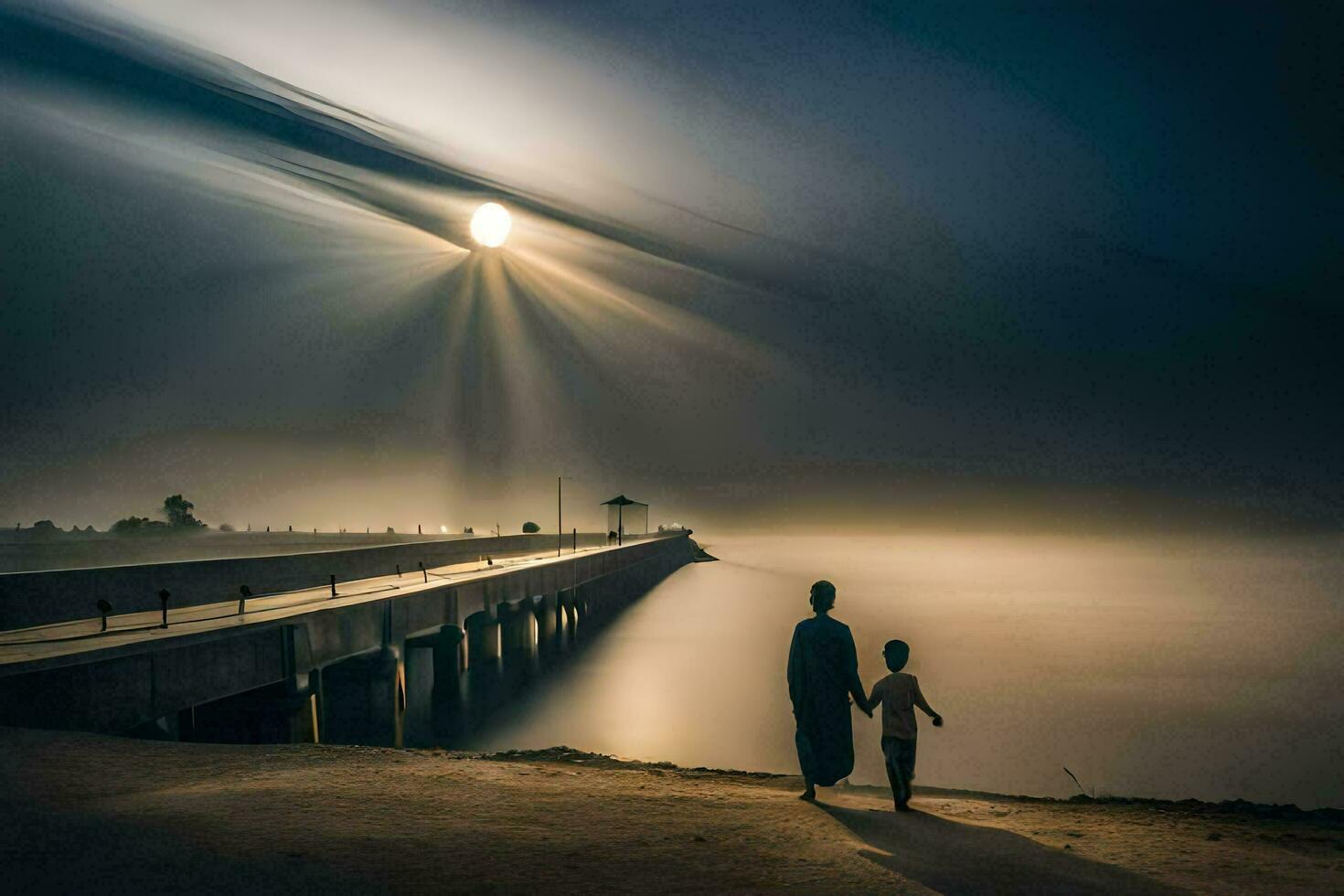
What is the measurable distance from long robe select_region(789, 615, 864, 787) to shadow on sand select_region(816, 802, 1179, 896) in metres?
0.52

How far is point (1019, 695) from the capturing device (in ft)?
127

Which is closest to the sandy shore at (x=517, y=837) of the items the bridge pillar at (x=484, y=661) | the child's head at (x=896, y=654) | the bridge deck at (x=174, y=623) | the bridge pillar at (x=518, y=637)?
the child's head at (x=896, y=654)

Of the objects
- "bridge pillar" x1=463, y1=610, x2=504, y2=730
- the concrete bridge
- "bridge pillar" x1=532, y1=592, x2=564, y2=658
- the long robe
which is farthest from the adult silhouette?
"bridge pillar" x1=532, y1=592, x2=564, y2=658

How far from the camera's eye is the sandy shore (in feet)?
21.9

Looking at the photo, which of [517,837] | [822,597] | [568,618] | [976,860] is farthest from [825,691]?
[568,618]

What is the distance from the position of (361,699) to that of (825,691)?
14.5 metres

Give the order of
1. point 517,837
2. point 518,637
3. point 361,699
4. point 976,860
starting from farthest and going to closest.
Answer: point 518,637, point 361,699, point 976,860, point 517,837

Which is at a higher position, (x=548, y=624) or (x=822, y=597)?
(x=822, y=597)

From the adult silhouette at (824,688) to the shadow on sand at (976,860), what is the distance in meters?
0.54

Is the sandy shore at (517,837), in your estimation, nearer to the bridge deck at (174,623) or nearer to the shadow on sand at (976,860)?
the shadow on sand at (976,860)

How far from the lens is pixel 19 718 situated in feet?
37.5

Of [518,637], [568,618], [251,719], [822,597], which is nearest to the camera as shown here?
[822,597]

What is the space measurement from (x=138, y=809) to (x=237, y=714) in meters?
8.85

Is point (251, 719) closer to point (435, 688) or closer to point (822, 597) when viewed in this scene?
point (822, 597)
